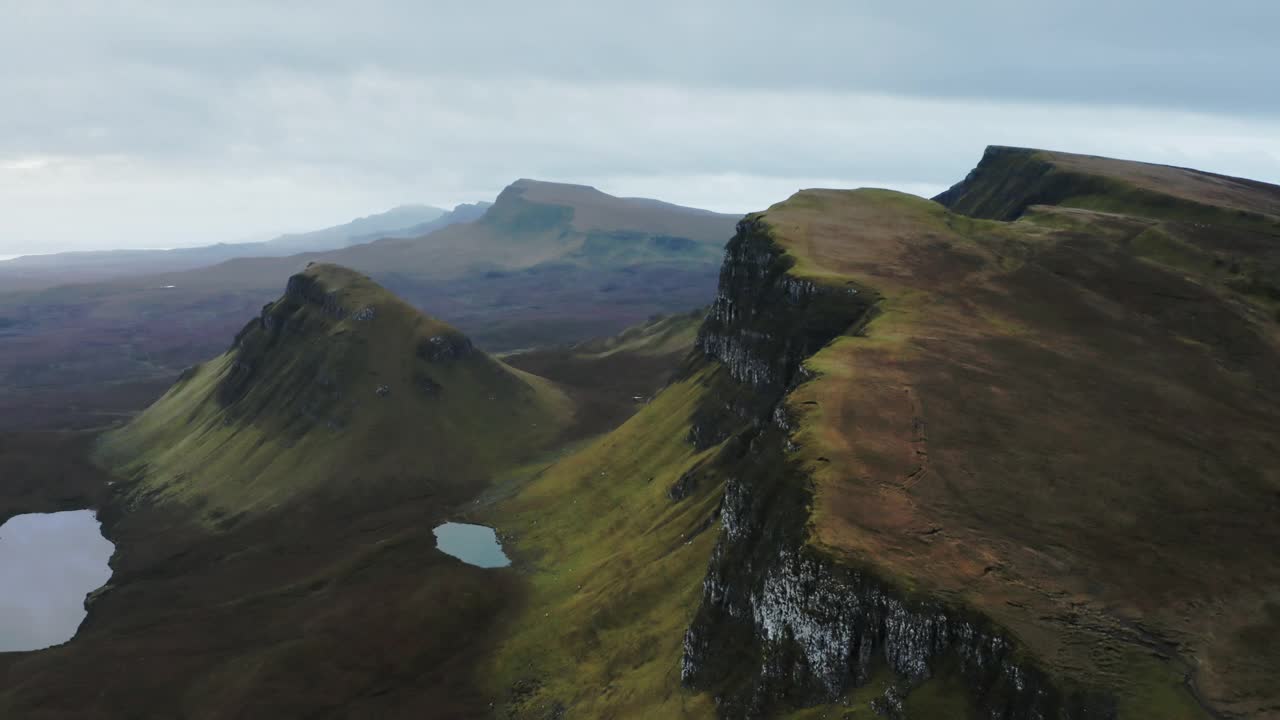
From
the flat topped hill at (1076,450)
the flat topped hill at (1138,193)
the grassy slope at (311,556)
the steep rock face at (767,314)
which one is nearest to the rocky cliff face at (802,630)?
the flat topped hill at (1076,450)

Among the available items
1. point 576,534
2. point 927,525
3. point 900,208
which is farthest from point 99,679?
point 900,208

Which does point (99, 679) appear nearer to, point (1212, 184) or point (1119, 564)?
point (1119, 564)

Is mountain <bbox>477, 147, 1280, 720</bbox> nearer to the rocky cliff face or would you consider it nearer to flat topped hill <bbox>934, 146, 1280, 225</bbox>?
the rocky cliff face

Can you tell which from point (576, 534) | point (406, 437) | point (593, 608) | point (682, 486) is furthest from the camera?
point (406, 437)

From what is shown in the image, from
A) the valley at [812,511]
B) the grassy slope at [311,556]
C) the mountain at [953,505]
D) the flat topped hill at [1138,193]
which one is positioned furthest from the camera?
the flat topped hill at [1138,193]

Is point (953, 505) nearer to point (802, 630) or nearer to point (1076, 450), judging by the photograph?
point (802, 630)

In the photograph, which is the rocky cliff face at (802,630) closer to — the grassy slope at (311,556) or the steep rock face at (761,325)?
the steep rock face at (761,325)
